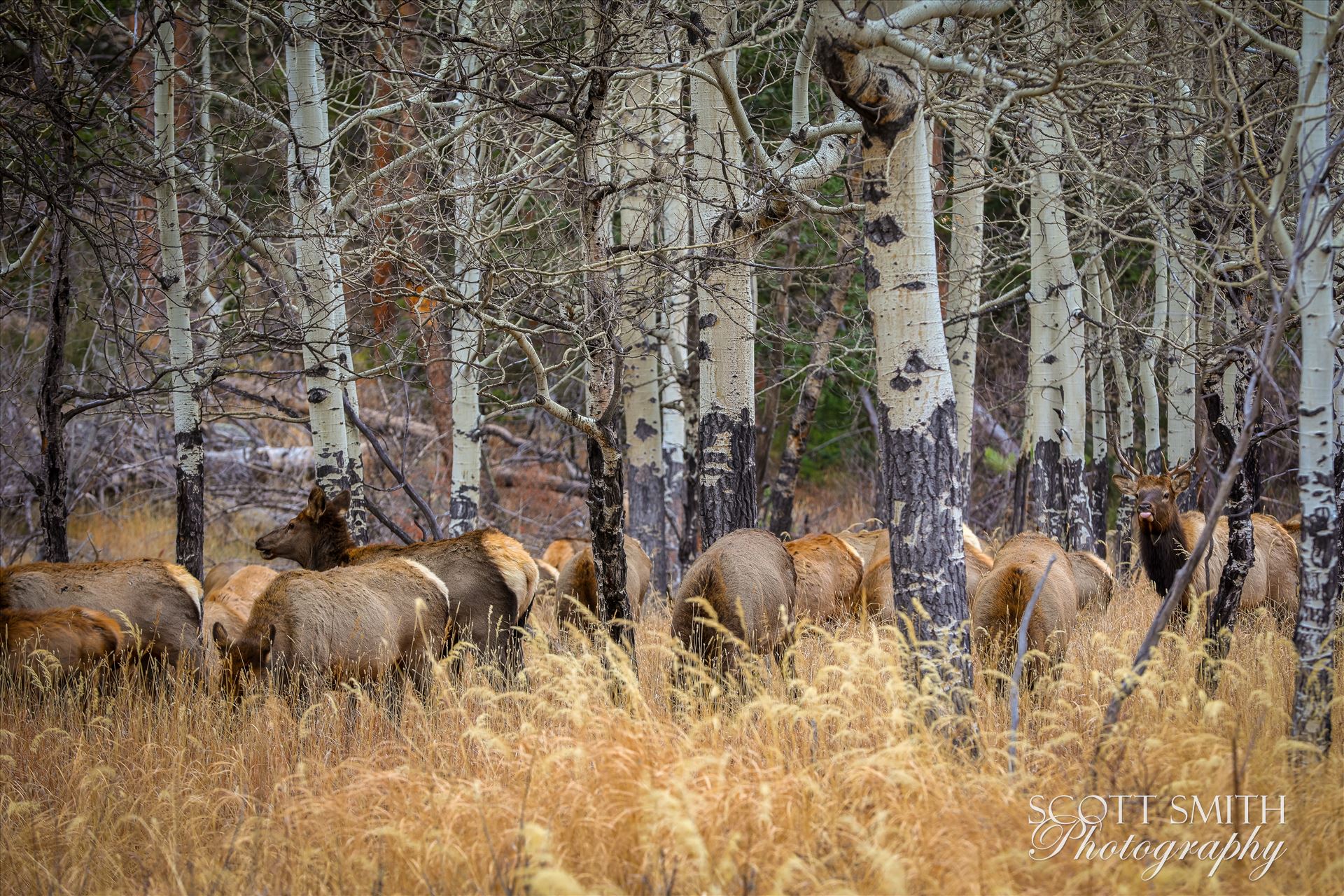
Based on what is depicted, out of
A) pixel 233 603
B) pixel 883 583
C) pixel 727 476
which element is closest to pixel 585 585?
pixel 727 476

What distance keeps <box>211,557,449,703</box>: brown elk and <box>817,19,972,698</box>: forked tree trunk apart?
3363 millimetres

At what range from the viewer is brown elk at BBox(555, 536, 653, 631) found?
29.9 feet

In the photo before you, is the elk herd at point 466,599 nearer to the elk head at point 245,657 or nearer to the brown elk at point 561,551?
the elk head at point 245,657

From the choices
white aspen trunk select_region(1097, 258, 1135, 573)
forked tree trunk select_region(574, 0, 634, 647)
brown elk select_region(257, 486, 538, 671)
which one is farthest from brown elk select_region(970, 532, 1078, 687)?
white aspen trunk select_region(1097, 258, 1135, 573)

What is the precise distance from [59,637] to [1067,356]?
34.9ft

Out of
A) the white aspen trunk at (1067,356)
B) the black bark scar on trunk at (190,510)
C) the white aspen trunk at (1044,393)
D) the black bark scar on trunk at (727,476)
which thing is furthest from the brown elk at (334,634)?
Result: the white aspen trunk at (1044,393)

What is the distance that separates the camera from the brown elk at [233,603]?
27.2 ft

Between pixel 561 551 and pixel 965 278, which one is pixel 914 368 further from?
pixel 561 551

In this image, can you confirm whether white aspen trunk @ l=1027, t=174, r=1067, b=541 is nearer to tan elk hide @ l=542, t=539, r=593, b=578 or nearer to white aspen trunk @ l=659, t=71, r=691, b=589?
white aspen trunk @ l=659, t=71, r=691, b=589

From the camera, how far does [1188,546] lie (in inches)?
354

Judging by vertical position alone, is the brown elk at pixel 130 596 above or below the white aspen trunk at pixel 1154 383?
below

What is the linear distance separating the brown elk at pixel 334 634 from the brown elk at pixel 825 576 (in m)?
3.29

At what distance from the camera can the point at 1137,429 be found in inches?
837

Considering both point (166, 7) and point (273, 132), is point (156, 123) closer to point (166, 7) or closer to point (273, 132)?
point (166, 7)
